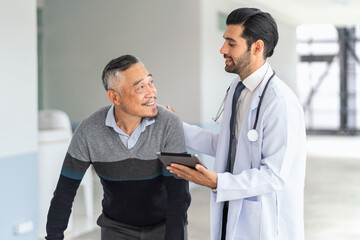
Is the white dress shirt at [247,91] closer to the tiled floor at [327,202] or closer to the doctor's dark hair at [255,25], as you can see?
the doctor's dark hair at [255,25]

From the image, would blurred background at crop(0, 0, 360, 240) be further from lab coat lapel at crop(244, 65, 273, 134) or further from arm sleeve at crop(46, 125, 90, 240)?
lab coat lapel at crop(244, 65, 273, 134)

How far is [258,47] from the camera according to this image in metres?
2.19

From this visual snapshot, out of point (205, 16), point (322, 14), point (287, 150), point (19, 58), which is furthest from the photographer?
point (322, 14)

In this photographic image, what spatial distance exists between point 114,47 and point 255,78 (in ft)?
21.8

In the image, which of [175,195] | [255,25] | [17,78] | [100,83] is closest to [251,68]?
[255,25]

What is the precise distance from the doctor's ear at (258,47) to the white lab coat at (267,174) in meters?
0.09

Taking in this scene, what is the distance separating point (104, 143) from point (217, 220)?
1.80 ft

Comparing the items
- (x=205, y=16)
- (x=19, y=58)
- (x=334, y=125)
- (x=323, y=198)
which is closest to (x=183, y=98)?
(x=205, y=16)

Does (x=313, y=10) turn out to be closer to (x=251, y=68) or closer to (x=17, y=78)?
(x=17, y=78)

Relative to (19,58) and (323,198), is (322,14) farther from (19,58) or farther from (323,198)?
(19,58)

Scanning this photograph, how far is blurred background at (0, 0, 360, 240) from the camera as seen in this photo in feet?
14.4

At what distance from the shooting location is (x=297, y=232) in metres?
2.18

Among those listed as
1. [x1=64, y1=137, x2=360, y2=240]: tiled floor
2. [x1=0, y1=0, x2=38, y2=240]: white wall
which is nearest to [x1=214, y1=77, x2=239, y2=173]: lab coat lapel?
[x1=0, y1=0, x2=38, y2=240]: white wall

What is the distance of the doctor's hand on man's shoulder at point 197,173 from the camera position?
2.06 meters
